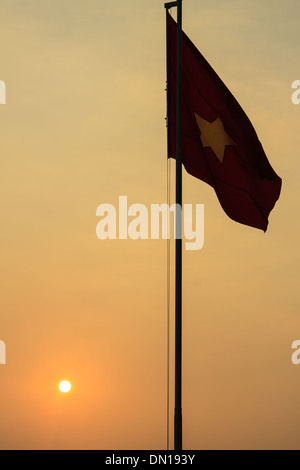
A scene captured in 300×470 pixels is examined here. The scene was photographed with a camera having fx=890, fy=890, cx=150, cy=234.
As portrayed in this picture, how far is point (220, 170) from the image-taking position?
2097cm

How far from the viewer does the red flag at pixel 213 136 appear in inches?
824

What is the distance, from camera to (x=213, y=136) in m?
21.1

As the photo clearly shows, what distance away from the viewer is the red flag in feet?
68.7

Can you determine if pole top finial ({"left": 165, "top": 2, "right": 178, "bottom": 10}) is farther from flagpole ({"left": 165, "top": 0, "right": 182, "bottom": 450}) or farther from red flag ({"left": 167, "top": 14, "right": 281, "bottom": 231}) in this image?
flagpole ({"left": 165, "top": 0, "right": 182, "bottom": 450})

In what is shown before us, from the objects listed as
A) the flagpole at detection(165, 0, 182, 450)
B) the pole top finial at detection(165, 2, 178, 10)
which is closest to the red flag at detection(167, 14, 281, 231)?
the pole top finial at detection(165, 2, 178, 10)

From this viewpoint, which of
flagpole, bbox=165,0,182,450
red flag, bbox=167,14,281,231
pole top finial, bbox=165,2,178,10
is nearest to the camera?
flagpole, bbox=165,0,182,450

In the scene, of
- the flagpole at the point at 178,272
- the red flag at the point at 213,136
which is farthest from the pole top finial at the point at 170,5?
the flagpole at the point at 178,272

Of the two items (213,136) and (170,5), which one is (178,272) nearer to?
(213,136)

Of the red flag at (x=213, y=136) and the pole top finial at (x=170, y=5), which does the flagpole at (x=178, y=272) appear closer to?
the pole top finial at (x=170, y=5)

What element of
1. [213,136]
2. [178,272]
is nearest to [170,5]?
[213,136]

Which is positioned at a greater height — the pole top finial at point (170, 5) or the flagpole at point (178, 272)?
the pole top finial at point (170, 5)

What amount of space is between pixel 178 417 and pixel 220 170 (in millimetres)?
5901

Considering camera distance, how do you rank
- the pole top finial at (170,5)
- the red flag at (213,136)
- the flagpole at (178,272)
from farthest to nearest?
1. the red flag at (213,136)
2. the pole top finial at (170,5)
3. the flagpole at (178,272)
